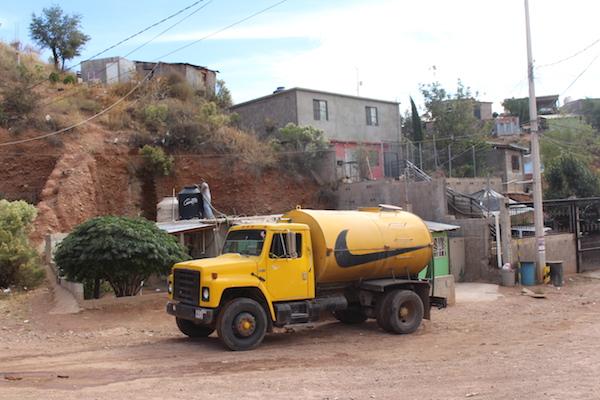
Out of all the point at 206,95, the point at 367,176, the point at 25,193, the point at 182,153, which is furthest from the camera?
the point at 206,95

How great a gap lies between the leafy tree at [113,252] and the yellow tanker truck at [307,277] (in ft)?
11.7

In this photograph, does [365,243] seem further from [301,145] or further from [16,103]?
[16,103]

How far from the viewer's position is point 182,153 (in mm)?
29453

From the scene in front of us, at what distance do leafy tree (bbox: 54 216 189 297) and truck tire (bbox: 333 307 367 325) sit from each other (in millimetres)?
4855

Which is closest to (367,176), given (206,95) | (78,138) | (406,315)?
(206,95)

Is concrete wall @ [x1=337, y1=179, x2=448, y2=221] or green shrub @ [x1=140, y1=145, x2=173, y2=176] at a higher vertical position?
green shrub @ [x1=140, y1=145, x2=173, y2=176]

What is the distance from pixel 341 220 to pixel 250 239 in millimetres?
2183

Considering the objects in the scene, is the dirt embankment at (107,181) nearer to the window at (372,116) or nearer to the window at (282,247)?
the window at (372,116)

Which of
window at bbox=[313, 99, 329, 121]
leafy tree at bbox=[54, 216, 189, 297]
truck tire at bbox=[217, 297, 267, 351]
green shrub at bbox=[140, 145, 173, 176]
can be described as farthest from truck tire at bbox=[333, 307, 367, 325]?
window at bbox=[313, 99, 329, 121]

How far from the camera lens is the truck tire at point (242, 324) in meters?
11.2

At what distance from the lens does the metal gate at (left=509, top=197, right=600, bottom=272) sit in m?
26.0

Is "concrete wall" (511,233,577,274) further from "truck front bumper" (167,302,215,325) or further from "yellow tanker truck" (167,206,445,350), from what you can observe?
"truck front bumper" (167,302,215,325)

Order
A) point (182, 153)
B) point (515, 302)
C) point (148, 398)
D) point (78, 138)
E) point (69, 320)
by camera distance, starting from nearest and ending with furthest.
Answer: point (148, 398) < point (69, 320) < point (515, 302) < point (78, 138) < point (182, 153)

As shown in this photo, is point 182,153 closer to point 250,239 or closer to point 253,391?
point 250,239
